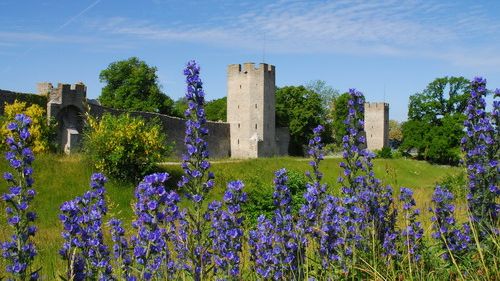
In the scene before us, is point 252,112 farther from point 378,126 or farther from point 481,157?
point 481,157

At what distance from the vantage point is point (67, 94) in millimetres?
25328

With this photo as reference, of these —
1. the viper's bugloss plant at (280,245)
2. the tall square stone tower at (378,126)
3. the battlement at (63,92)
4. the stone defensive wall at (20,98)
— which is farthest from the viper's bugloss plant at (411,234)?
the tall square stone tower at (378,126)

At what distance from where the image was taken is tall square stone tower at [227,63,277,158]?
43.7 m

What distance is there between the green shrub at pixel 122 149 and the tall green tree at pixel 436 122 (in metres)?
37.8

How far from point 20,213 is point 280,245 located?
1721 mm

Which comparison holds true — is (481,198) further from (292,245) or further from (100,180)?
(100,180)

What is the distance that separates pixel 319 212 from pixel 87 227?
1783 mm

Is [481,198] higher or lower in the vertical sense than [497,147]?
lower

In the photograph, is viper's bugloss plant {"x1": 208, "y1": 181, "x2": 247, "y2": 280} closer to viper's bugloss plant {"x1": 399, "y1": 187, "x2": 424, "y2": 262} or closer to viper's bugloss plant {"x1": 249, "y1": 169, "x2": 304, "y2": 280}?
viper's bugloss plant {"x1": 249, "y1": 169, "x2": 304, "y2": 280}

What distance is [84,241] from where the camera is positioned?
336 centimetres

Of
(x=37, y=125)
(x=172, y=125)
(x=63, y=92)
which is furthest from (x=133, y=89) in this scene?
(x=37, y=125)

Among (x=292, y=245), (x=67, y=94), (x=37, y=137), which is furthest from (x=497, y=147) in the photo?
(x=67, y=94)

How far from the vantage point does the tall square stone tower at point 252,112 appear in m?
43.7

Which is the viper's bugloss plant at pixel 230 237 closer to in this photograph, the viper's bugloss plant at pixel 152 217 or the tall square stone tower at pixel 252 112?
the viper's bugloss plant at pixel 152 217
